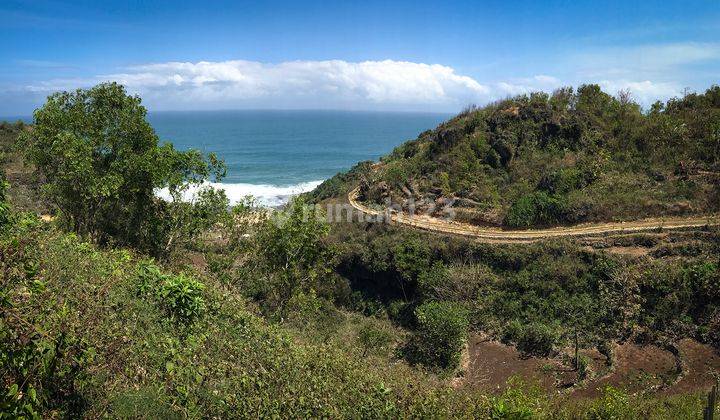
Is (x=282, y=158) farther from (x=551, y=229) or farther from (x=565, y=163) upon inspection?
(x=551, y=229)

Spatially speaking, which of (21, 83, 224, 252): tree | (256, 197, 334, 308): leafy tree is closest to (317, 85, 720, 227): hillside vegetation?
(256, 197, 334, 308): leafy tree

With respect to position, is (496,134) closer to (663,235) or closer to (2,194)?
(663,235)

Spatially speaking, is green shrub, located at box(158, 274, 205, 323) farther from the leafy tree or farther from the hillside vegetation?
the hillside vegetation

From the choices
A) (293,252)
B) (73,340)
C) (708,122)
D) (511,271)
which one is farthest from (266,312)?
(708,122)

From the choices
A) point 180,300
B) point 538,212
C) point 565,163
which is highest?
point 565,163

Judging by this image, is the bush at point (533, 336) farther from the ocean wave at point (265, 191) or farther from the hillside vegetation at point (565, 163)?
the ocean wave at point (265, 191)

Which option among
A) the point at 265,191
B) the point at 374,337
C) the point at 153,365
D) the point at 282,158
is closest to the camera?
the point at 153,365

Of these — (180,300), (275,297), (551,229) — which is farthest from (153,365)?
(551,229)
